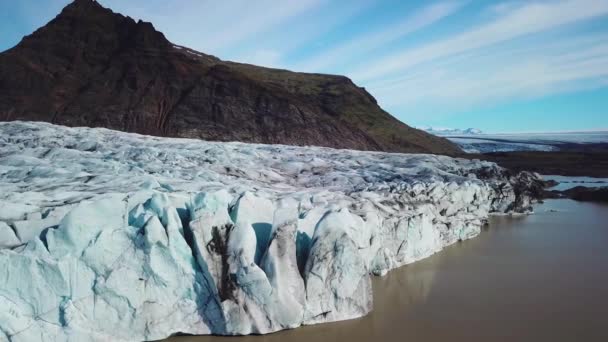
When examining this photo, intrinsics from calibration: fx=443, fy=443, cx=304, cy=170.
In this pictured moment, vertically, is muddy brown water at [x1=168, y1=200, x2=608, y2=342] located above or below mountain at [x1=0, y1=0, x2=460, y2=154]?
below

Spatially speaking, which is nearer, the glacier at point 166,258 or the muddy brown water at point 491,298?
the glacier at point 166,258

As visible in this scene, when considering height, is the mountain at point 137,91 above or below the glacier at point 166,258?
above

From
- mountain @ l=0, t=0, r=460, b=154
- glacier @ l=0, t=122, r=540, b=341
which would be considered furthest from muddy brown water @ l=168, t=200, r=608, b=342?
mountain @ l=0, t=0, r=460, b=154

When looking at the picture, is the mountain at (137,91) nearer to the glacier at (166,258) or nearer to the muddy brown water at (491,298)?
the muddy brown water at (491,298)

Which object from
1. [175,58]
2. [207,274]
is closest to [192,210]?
[207,274]

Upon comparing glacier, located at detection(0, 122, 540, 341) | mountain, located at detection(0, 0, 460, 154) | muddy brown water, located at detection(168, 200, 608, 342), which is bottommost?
muddy brown water, located at detection(168, 200, 608, 342)

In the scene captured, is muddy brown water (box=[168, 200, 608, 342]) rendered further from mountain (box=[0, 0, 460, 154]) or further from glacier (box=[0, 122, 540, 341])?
mountain (box=[0, 0, 460, 154])

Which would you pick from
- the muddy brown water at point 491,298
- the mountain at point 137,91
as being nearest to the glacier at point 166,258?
the muddy brown water at point 491,298

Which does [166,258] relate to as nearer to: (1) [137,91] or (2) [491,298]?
(2) [491,298]
